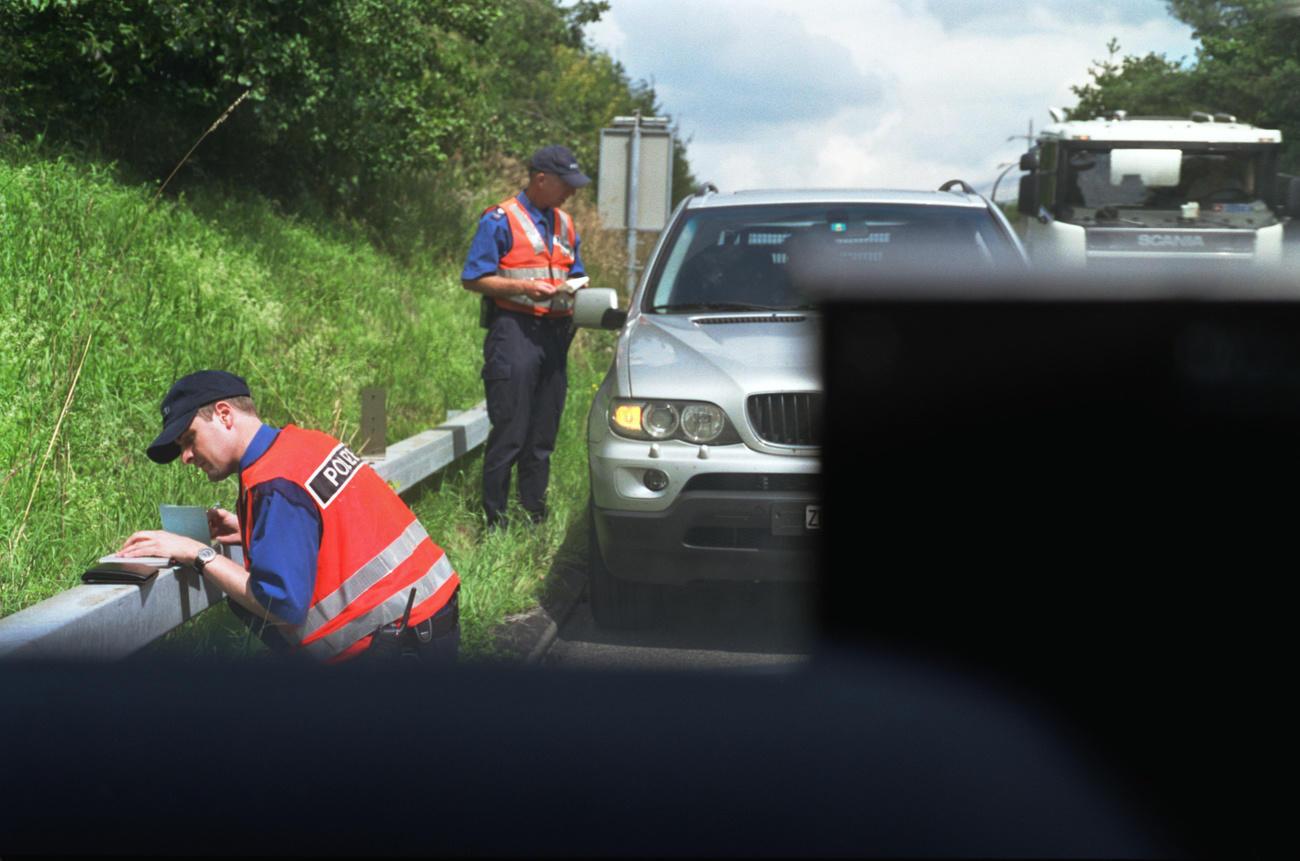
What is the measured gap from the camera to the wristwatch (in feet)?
10.5

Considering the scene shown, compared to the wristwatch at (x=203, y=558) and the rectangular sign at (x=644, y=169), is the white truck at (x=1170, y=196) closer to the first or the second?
the rectangular sign at (x=644, y=169)

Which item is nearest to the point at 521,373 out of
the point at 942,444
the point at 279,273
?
the point at 942,444

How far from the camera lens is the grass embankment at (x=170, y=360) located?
473cm

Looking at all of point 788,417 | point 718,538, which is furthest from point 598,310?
point 718,538

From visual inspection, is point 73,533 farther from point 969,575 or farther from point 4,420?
point 969,575

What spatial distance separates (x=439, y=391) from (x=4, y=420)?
3.94m

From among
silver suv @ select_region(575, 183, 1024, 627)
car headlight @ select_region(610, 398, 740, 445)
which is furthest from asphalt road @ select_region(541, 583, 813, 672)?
car headlight @ select_region(610, 398, 740, 445)

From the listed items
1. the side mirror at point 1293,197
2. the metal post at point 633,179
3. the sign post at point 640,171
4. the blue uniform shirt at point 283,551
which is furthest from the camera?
the side mirror at point 1293,197

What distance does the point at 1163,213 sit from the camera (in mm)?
15195

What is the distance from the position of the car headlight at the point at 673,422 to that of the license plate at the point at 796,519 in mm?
345

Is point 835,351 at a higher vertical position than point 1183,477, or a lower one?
higher

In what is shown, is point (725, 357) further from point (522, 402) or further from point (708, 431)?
point (522, 402)

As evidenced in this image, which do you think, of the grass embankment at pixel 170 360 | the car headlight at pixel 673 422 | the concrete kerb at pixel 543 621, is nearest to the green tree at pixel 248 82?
the grass embankment at pixel 170 360

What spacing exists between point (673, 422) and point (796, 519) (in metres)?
0.63
